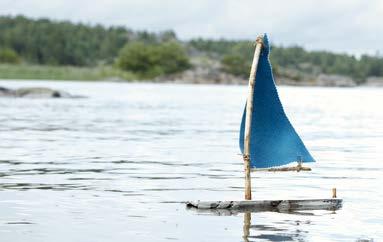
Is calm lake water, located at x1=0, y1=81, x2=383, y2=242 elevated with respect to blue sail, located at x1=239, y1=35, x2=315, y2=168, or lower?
lower

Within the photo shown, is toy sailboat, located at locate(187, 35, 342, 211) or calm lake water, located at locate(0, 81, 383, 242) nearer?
calm lake water, located at locate(0, 81, 383, 242)

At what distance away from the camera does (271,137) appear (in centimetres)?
2945

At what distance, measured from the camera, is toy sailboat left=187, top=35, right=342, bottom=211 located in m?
28.6

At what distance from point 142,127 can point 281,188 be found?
1453 inches

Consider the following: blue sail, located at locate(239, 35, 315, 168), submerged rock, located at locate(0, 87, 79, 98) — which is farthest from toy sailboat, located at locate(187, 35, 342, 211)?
submerged rock, located at locate(0, 87, 79, 98)

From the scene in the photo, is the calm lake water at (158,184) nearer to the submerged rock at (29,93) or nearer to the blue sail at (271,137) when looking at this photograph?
the blue sail at (271,137)

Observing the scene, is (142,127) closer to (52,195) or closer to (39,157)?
(39,157)

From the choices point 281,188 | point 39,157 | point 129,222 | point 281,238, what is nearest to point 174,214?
point 129,222

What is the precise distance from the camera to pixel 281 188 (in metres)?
34.4

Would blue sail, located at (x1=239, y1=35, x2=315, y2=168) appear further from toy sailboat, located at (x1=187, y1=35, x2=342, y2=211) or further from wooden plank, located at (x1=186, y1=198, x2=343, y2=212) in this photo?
wooden plank, located at (x1=186, y1=198, x2=343, y2=212)

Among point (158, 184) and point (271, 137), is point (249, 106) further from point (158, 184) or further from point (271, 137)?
point (158, 184)

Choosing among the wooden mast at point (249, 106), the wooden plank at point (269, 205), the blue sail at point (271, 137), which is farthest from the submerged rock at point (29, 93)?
the wooden plank at point (269, 205)

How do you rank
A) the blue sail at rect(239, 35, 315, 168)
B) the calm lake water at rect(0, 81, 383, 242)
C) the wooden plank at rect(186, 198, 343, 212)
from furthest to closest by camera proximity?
the blue sail at rect(239, 35, 315, 168) → the wooden plank at rect(186, 198, 343, 212) → the calm lake water at rect(0, 81, 383, 242)

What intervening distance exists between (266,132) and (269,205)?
245 centimetres
